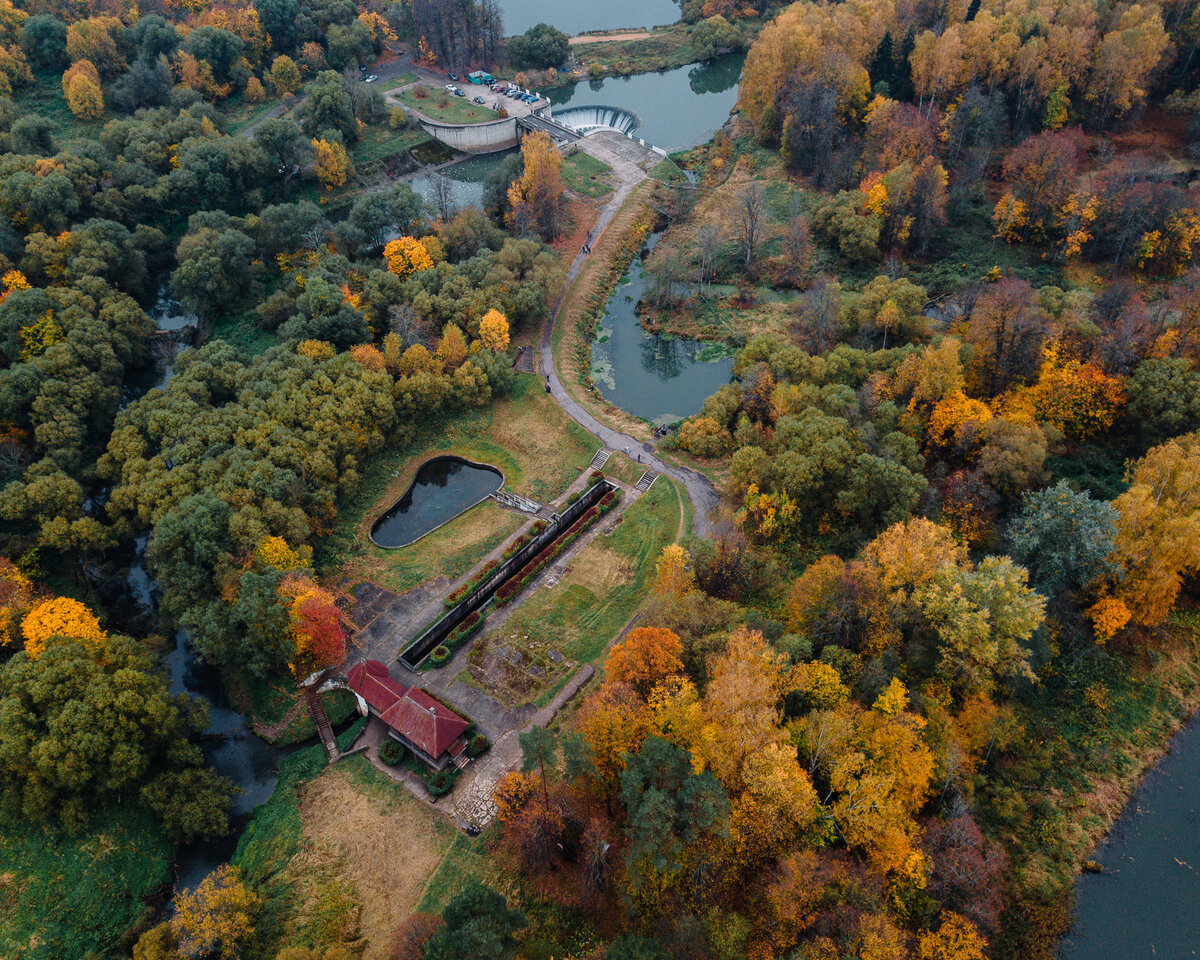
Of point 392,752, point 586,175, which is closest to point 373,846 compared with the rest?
point 392,752

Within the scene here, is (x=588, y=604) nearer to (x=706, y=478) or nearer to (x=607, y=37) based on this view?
(x=706, y=478)

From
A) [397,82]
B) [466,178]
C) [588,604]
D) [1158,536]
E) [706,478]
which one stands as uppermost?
[397,82]

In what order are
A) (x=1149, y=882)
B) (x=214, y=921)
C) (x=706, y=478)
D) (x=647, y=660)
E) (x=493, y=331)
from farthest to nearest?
1. (x=493, y=331)
2. (x=706, y=478)
3. (x=647, y=660)
4. (x=1149, y=882)
5. (x=214, y=921)

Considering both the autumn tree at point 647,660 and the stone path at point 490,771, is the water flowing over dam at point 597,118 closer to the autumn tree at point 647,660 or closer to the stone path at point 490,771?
the stone path at point 490,771

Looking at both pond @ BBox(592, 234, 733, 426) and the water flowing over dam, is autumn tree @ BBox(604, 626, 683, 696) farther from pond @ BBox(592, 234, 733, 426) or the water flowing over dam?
the water flowing over dam

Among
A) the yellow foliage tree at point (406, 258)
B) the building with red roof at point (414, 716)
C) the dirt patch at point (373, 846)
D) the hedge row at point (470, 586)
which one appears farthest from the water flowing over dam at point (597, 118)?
the dirt patch at point (373, 846)

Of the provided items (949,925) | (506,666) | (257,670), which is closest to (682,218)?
(506,666)

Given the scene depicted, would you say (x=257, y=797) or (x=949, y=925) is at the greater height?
(x=949, y=925)

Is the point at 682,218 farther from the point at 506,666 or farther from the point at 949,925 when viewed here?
the point at 949,925
